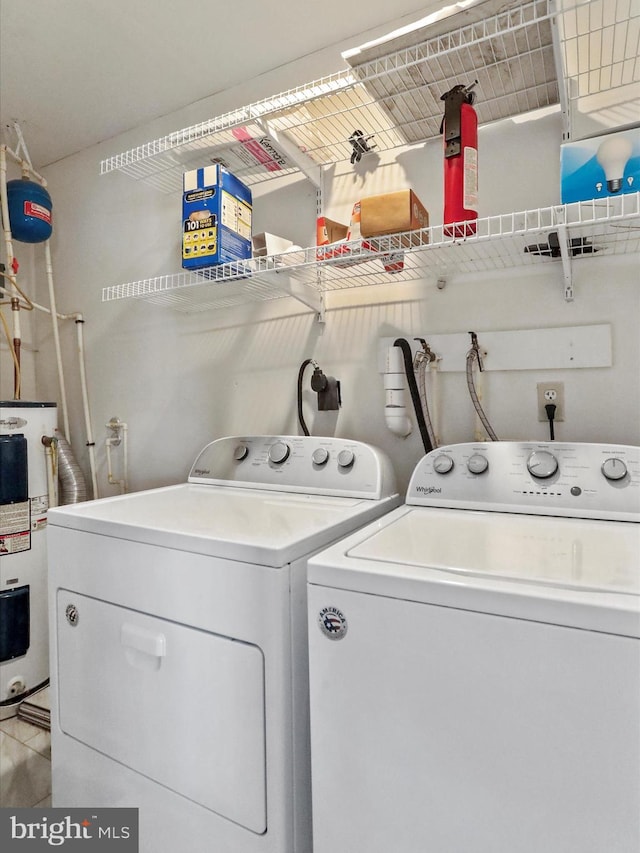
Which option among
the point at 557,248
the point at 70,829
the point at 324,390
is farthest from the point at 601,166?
the point at 70,829

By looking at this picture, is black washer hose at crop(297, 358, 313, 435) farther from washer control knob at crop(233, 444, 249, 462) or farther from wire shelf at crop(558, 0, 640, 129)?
wire shelf at crop(558, 0, 640, 129)

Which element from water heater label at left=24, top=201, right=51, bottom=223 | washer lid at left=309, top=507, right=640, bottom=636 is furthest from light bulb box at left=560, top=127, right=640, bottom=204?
water heater label at left=24, top=201, right=51, bottom=223

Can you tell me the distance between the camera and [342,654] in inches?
33.4

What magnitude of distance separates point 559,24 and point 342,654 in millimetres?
1387

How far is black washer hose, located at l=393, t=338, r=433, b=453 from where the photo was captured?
1.55m

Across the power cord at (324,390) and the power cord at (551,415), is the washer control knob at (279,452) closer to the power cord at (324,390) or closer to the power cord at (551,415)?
the power cord at (324,390)

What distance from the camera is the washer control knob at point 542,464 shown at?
3.98ft

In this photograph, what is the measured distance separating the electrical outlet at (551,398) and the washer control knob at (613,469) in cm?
30

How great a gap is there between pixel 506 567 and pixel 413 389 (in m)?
0.83

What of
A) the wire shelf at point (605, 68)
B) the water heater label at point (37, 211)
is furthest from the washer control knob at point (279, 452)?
the water heater label at point (37, 211)

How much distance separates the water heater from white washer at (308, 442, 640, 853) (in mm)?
1607

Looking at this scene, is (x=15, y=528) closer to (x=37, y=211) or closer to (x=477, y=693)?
(x=37, y=211)

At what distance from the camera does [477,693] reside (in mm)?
740

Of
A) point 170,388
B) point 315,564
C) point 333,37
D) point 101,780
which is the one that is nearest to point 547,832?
point 315,564
